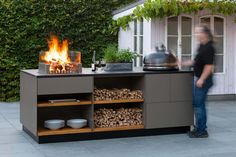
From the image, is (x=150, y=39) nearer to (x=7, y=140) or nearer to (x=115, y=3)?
(x=115, y=3)

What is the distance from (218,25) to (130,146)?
6595 mm

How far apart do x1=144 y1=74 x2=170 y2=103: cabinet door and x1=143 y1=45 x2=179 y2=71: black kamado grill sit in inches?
6.8

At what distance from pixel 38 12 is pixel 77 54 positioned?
5.45 meters

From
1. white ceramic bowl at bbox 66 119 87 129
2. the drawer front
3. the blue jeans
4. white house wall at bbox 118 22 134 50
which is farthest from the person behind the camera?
white house wall at bbox 118 22 134 50

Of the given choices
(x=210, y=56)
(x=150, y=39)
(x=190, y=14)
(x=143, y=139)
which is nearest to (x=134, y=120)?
(x=143, y=139)

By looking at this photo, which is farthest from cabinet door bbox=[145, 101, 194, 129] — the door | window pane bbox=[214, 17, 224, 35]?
window pane bbox=[214, 17, 224, 35]

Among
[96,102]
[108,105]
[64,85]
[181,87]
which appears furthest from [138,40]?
[64,85]

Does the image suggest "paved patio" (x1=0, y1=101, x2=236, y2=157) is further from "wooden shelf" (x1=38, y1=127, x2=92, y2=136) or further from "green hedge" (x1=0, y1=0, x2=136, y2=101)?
"green hedge" (x1=0, y1=0, x2=136, y2=101)

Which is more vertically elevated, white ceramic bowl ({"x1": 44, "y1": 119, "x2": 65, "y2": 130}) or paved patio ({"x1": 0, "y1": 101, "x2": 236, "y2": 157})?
white ceramic bowl ({"x1": 44, "y1": 119, "x2": 65, "y2": 130})

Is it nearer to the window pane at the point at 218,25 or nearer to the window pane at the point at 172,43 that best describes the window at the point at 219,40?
the window pane at the point at 218,25

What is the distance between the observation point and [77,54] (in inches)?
347

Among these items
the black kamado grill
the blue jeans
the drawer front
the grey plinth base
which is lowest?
the grey plinth base

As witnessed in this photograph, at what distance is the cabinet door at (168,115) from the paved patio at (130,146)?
218 mm

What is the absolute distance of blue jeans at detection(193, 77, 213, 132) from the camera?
27.7 ft
